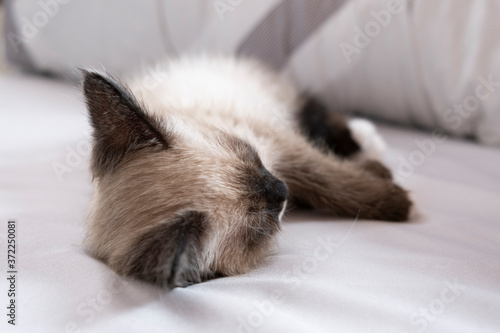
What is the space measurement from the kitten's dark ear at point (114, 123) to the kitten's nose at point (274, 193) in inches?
9.2

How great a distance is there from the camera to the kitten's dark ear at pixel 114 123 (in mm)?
955

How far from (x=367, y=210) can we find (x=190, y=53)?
1.05 meters

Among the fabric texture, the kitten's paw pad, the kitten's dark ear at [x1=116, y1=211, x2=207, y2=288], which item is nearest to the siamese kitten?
the kitten's dark ear at [x1=116, y1=211, x2=207, y2=288]

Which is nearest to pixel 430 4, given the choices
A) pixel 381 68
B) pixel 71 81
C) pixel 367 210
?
pixel 381 68

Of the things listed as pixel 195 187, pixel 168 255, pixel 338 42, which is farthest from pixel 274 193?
pixel 338 42

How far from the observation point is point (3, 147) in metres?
1.54

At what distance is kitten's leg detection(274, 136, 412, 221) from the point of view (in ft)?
4.11

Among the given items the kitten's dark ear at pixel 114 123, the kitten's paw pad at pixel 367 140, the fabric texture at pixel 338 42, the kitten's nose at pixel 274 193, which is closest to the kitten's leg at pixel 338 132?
the kitten's paw pad at pixel 367 140

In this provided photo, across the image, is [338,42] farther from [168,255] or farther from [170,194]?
[168,255]

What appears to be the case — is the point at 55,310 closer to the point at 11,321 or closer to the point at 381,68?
the point at 11,321

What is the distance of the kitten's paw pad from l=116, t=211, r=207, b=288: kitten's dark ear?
836mm

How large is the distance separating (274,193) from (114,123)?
1.19ft

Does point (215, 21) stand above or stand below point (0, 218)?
above

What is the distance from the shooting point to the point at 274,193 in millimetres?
1026
